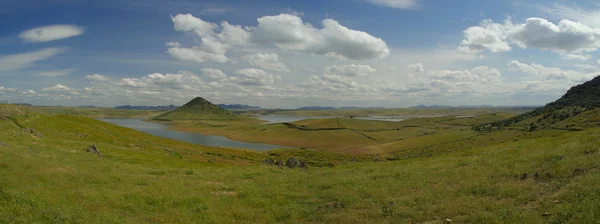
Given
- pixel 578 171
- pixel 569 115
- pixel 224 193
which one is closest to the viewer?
pixel 578 171

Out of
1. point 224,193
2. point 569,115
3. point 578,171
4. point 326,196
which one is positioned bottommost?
point 224,193

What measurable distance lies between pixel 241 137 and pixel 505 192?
171398 millimetres

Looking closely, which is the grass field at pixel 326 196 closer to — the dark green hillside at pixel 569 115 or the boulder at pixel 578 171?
the boulder at pixel 578 171

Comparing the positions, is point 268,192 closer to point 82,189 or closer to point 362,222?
point 362,222

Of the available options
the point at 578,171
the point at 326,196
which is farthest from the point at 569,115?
the point at 326,196

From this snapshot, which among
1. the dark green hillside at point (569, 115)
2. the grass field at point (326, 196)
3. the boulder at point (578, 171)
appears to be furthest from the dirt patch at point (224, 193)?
the dark green hillside at point (569, 115)

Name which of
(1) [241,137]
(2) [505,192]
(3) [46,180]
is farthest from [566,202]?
(1) [241,137]

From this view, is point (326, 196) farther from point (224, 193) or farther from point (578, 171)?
point (578, 171)

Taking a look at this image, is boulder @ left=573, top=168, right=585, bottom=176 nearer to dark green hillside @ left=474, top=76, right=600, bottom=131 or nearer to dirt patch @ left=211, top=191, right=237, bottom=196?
dirt patch @ left=211, top=191, right=237, bottom=196

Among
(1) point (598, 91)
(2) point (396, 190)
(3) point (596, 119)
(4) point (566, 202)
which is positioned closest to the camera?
(4) point (566, 202)

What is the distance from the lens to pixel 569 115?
406ft

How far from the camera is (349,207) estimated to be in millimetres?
17547

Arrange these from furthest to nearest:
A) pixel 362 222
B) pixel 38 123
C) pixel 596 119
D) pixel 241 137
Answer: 1. pixel 241 137
2. pixel 596 119
3. pixel 38 123
4. pixel 362 222

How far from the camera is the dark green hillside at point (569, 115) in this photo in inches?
4193
